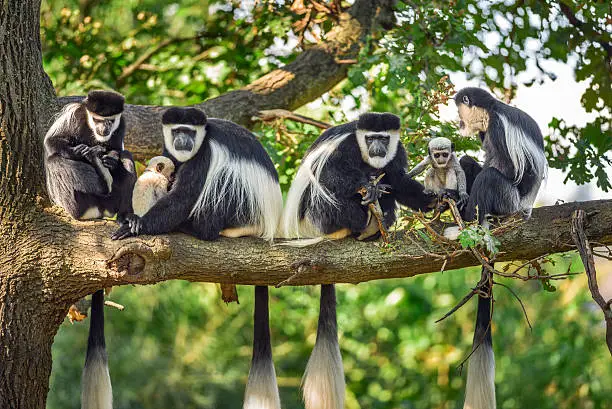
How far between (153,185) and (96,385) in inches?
35.9

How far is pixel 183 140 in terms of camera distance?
11.9 feet

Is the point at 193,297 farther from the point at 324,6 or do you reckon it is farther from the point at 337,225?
the point at 337,225

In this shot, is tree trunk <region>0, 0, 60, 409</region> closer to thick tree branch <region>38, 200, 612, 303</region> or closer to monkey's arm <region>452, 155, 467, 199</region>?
thick tree branch <region>38, 200, 612, 303</region>

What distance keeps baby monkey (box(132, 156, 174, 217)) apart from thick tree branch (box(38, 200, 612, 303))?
0.35m

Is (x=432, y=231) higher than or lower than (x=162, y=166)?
lower

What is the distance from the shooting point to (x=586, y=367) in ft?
22.6

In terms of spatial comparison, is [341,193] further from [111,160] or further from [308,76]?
[308,76]

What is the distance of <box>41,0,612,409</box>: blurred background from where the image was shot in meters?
4.34

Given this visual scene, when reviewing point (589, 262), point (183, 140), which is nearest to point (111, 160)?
point (183, 140)

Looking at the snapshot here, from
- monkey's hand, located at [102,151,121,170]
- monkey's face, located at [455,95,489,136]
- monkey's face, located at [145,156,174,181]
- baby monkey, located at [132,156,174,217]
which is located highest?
monkey's face, located at [455,95,489,136]

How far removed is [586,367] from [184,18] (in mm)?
4517

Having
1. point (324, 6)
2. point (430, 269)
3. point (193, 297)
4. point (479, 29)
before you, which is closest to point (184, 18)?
point (324, 6)

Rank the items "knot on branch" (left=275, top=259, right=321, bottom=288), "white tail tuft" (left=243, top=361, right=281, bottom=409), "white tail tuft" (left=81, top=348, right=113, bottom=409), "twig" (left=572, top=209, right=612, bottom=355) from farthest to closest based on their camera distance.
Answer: "white tail tuft" (left=243, top=361, right=281, bottom=409) → "white tail tuft" (left=81, top=348, right=113, bottom=409) → "knot on branch" (left=275, top=259, right=321, bottom=288) → "twig" (left=572, top=209, right=612, bottom=355)

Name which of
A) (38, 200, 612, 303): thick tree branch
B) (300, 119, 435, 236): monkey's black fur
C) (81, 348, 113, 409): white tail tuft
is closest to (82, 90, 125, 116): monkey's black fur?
(38, 200, 612, 303): thick tree branch
